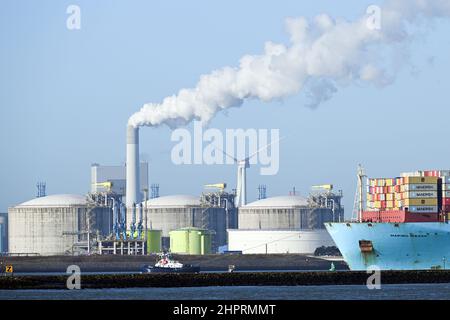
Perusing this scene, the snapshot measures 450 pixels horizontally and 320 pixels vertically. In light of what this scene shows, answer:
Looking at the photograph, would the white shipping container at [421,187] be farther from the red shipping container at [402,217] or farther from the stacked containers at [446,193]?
the red shipping container at [402,217]

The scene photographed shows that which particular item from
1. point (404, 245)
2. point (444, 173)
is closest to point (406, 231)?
point (404, 245)

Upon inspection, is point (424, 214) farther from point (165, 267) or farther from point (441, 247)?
point (165, 267)

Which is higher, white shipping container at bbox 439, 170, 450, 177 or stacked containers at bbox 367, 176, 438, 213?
white shipping container at bbox 439, 170, 450, 177

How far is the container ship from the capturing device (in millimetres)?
136250

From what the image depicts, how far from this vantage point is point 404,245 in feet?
449

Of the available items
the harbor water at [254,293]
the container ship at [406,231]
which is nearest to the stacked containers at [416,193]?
the container ship at [406,231]

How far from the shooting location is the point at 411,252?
5404 inches

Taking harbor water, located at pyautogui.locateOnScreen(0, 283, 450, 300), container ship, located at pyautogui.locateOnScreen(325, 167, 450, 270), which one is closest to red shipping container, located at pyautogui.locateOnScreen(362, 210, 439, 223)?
container ship, located at pyautogui.locateOnScreen(325, 167, 450, 270)

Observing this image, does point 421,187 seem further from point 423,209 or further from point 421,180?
point 423,209

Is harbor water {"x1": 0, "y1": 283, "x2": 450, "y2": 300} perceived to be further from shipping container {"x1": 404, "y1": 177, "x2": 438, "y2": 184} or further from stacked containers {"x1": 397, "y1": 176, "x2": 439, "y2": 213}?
shipping container {"x1": 404, "y1": 177, "x2": 438, "y2": 184}

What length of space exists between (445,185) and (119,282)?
148 ft

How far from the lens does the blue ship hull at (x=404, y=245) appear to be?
136000mm

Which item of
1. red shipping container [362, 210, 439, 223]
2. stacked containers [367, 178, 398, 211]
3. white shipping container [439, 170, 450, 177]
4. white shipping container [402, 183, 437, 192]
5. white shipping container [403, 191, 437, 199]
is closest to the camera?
red shipping container [362, 210, 439, 223]
